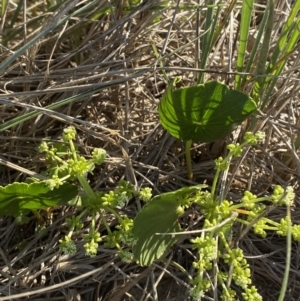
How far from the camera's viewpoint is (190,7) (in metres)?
1.18

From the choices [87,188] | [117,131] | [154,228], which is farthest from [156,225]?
[117,131]

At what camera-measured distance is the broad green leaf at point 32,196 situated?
3.07 feet

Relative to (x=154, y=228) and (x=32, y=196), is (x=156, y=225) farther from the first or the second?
(x=32, y=196)

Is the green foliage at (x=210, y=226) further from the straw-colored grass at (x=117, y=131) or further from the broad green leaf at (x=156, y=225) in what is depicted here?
the straw-colored grass at (x=117, y=131)

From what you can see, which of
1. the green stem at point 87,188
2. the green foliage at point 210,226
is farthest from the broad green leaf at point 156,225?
the green stem at point 87,188

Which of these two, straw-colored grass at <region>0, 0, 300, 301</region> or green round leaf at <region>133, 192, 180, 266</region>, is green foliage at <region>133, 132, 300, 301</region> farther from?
straw-colored grass at <region>0, 0, 300, 301</region>

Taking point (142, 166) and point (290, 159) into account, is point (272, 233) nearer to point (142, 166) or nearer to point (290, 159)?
point (290, 159)

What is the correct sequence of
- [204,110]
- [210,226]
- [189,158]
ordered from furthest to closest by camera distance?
[189,158], [204,110], [210,226]

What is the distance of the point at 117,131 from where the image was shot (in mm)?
1163

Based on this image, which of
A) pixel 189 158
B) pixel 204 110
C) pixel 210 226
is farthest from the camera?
pixel 189 158

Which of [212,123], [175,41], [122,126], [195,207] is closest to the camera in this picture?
[212,123]

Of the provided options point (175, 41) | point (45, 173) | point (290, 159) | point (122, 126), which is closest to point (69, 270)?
point (45, 173)

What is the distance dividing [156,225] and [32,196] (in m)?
0.23

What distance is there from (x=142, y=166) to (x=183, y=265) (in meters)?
0.22
